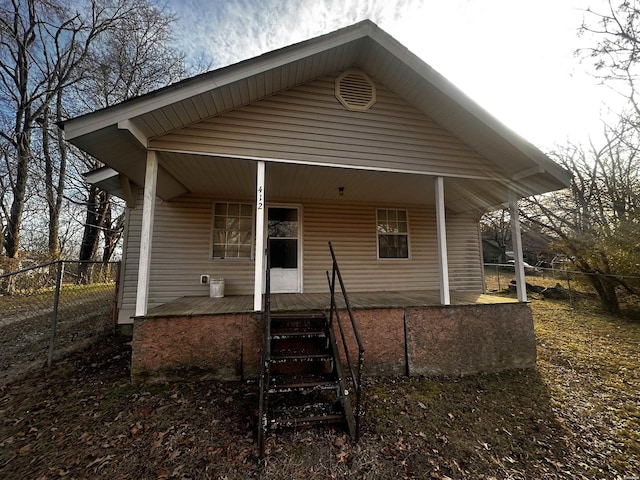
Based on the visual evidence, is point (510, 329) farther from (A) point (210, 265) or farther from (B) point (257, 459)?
(A) point (210, 265)

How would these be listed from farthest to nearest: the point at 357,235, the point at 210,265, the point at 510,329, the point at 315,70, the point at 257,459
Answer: the point at 357,235
the point at 210,265
the point at 510,329
the point at 315,70
the point at 257,459

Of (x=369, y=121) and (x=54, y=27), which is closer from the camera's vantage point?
(x=369, y=121)

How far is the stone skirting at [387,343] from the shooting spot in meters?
3.56

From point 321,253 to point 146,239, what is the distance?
3720 mm

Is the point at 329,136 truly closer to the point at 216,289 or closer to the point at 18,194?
the point at 216,289

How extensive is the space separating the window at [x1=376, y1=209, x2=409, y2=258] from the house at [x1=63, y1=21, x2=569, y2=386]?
0.78 metres

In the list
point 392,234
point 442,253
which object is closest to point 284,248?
point 392,234

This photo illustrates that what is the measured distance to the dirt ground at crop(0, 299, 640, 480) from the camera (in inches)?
92.7

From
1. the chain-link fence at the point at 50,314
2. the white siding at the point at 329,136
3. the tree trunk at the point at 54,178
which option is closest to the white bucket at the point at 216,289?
the chain-link fence at the point at 50,314

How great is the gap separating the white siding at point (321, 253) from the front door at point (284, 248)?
8.7 inches

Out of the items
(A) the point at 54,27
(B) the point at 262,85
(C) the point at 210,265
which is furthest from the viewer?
(A) the point at 54,27

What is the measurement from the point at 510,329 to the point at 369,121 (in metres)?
4.33

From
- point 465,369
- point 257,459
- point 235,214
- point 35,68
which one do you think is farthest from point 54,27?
point 465,369

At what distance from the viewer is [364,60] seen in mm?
4516
